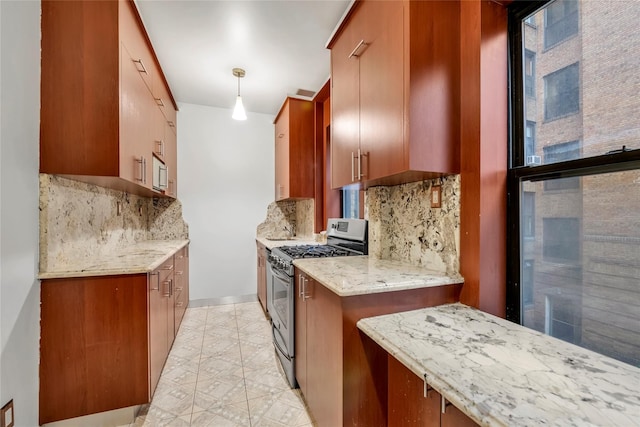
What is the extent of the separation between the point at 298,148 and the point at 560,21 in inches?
99.9

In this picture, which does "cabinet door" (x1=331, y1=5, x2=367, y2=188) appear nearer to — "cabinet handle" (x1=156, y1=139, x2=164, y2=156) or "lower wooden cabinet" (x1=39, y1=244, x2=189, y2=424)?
"lower wooden cabinet" (x1=39, y1=244, x2=189, y2=424)

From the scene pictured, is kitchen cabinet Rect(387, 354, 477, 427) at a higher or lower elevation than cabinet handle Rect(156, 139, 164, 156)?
lower

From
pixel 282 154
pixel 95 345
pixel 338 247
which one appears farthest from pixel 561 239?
pixel 282 154

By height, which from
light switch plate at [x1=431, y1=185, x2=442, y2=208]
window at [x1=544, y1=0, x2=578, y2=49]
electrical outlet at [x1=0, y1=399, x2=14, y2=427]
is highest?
window at [x1=544, y1=0, x2=578, y2=49]

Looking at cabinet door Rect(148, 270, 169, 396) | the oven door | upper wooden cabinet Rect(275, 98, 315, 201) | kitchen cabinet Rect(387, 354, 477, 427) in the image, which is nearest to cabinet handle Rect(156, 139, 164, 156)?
Answer: cabinet door Rect(148, 270, 169, 396)

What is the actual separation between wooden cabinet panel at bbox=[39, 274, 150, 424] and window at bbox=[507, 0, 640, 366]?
208 centimetres

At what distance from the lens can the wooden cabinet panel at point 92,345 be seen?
1.50 m

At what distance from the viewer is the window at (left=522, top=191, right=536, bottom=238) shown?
1.29m

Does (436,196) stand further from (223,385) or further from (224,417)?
(223,385)

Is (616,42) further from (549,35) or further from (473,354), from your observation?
(473,354)

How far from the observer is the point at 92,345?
61.5 inches

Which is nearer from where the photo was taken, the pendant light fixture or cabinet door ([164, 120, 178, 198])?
the pendant light fixture

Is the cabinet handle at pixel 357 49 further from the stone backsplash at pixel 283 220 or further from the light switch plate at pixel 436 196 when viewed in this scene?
the stone backsplash at pixel 283 220

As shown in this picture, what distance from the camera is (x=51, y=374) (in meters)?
1.51
